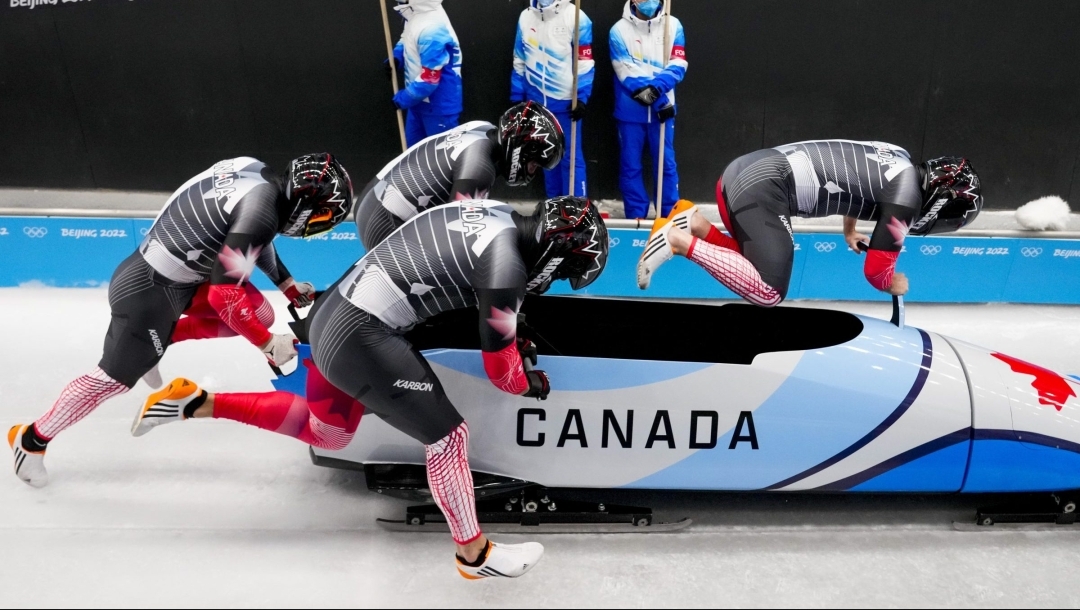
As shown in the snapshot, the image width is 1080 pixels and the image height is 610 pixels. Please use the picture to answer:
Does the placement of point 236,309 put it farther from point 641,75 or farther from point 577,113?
point 641,75

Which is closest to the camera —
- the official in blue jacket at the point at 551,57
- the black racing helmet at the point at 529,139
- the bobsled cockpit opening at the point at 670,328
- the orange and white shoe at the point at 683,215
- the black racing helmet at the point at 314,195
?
the black racing helmet at the point at 314,195

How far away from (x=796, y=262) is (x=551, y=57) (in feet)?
6.29

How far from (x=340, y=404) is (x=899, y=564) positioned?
72.4 inches

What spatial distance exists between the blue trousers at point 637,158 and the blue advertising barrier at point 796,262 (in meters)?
0.69

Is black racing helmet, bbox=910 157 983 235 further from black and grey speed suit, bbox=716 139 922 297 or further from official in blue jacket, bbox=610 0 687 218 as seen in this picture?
official in blue jacket, bbox=610 0 687 218

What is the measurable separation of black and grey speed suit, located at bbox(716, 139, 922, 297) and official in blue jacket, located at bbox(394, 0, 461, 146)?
228cm

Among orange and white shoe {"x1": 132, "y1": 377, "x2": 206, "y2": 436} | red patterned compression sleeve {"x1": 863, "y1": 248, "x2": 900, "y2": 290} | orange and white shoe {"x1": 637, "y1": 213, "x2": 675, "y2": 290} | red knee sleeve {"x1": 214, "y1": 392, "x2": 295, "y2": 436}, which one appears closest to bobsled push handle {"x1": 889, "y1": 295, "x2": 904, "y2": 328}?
red patterned compression sleeve {"x1": 863, "y1": 248, "x2": 900, "y2": 290}

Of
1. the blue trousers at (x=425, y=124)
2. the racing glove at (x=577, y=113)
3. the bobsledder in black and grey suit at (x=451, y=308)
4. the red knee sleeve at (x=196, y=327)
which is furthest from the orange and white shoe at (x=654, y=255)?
the blue trousers at (x=425, y=124)

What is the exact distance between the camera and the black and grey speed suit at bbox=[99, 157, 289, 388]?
2.77 m

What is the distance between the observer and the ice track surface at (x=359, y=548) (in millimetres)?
2539

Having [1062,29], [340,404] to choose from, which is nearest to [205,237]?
[340,404]

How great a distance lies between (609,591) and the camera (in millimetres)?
2562

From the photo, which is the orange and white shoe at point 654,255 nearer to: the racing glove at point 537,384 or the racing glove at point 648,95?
the racing glove at point 537,384

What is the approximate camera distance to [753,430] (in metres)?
2.77
